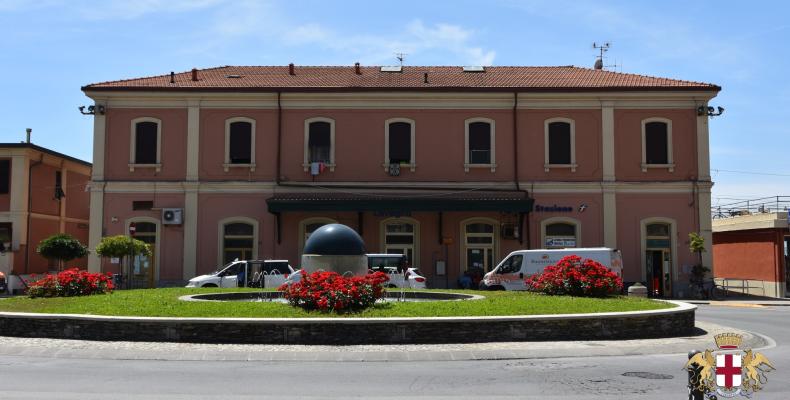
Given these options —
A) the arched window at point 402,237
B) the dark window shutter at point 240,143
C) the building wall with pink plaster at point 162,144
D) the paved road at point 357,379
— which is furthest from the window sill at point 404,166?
the paved road at point 357,379

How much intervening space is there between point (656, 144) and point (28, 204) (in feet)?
94.2

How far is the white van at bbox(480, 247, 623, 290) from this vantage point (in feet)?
84.5

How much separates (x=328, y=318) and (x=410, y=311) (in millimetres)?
1915

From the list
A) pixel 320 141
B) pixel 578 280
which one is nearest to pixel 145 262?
pixel 320 141

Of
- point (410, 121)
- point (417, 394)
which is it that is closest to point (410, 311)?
point (417, 394)

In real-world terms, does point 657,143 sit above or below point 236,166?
above

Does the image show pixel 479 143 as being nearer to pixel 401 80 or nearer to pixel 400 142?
pixel 400 142

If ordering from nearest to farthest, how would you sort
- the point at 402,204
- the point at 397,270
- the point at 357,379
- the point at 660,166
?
the point at 357,379 → the point at 397,270 → the point at 402,204 → the point at 660,166

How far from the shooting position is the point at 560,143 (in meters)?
31.5

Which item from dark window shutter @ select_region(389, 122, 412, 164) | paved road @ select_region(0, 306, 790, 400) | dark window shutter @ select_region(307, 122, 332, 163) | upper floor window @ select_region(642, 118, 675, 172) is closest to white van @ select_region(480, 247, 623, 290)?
upper floor window @ select_region(642, 118, 675, 172)

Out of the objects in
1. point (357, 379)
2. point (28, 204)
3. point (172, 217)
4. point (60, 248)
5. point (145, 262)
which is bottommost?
point (357, 379)

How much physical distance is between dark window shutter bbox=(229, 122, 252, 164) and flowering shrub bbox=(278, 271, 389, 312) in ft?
55.2

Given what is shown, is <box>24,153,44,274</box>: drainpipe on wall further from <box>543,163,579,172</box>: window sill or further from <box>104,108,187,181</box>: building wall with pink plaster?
<box>543,163,579,172</box>: window sill

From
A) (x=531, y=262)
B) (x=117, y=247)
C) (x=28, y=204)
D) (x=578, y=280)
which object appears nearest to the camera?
(x=578, y=280)
